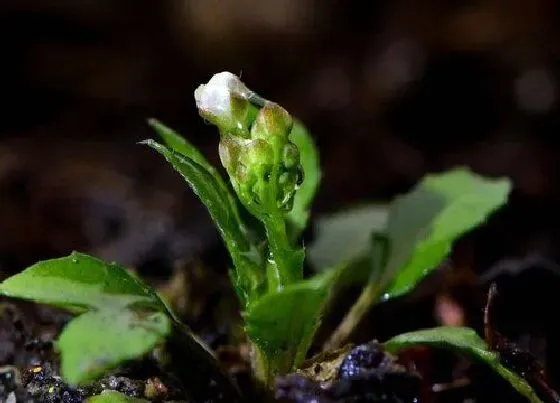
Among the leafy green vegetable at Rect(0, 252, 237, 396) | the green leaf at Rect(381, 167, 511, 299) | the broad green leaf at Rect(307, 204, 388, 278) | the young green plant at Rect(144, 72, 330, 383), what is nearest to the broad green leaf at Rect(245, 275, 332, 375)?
the young green plant at Rect(144, 72, 330, 383)

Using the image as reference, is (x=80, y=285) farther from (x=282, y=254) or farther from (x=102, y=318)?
(x=282, y=254)

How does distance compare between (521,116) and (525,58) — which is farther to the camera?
(525,58)

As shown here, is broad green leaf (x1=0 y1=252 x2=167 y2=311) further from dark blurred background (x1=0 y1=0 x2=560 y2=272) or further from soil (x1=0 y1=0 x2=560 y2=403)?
dark blurred background (x1=0 y1=0 x2=560 y2=272)

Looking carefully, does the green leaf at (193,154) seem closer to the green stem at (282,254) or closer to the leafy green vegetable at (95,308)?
the green stem at (282,254)

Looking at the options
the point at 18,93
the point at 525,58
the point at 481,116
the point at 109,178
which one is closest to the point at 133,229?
the point at 109,178

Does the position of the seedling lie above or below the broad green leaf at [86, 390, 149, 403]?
above

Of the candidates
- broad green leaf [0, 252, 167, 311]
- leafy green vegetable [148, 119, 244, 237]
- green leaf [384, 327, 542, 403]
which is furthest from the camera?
leafy green vegetable [148, 119, 244, 237]

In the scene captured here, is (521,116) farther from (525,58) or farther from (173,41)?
(173,41)

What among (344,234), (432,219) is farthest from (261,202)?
(344,234)
